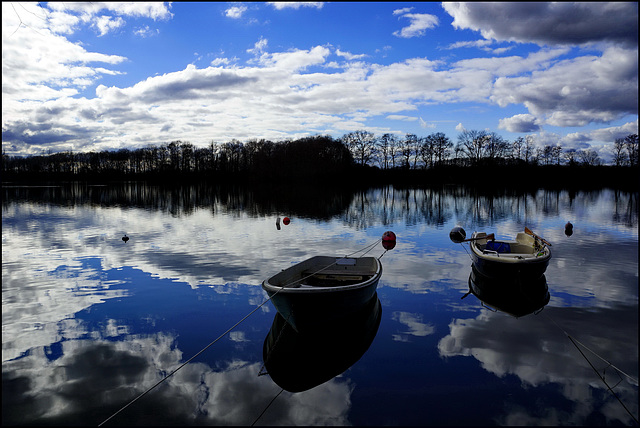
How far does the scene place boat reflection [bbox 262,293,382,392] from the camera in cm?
925

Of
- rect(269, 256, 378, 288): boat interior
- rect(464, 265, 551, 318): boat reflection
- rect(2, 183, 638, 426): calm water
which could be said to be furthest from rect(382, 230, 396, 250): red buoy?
rect(269, 256, 378, 288): boat interior

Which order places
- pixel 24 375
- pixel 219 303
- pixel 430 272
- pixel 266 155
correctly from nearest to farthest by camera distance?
pixel 24 375
pixel 219 303
pixel 430 272
pixel 266 155

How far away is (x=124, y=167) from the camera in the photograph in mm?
174125

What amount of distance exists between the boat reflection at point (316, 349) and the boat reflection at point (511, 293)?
15.2ft

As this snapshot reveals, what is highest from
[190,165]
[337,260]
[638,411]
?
[190,165]

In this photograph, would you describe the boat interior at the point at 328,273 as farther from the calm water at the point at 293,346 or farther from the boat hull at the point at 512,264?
the boat hull at the point at 512,264

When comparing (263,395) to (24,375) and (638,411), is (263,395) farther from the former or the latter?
(638,411)

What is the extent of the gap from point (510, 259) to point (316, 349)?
927cm

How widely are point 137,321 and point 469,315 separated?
10.5 meters

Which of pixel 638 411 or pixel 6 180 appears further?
pixel 6 180

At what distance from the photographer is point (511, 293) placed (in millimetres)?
15781

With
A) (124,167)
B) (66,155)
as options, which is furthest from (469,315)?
(66,155)

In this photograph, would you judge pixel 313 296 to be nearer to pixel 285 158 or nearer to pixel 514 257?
pixel 514 257

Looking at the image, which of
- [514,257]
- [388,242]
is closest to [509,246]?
[514,257]
